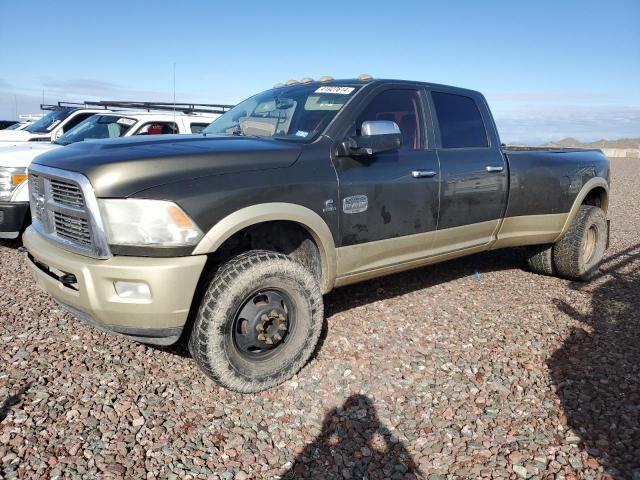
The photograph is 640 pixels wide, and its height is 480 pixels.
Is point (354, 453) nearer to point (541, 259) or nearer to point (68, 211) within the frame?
point (68, 211)

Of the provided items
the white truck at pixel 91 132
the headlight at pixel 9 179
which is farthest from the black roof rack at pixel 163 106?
the headlight at pixel 9 179

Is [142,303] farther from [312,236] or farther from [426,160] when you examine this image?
[426,160]

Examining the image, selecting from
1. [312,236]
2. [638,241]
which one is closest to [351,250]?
[312,236]

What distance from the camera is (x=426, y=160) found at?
3.97 m

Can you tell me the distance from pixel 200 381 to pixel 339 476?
1.20 metres

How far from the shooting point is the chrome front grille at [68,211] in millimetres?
2713

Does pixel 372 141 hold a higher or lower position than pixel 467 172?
higher

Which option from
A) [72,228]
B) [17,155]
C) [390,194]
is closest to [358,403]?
[390,194]

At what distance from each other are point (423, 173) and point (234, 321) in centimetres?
182

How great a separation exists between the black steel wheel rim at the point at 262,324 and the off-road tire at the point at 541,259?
370 centimetres

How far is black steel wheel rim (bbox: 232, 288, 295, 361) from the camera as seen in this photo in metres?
3.10

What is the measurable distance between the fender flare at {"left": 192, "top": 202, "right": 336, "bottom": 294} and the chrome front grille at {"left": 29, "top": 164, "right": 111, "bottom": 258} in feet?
1.77

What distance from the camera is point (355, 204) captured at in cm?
347

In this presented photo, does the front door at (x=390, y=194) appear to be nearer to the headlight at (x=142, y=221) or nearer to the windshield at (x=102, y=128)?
the headlight at (x=142, y=221)
